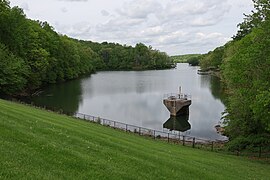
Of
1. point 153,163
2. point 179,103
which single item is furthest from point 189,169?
point 179,103

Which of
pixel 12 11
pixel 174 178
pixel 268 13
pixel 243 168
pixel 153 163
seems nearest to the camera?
pixel 174 178

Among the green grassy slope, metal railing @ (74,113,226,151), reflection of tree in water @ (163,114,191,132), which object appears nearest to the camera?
the green grassy slope

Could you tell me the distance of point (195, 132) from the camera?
154ft

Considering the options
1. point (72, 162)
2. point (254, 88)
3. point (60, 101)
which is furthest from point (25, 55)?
point (72, 162)

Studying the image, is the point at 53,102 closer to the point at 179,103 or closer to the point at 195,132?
the point at 179,103

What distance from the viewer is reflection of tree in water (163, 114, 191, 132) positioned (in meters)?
50.7

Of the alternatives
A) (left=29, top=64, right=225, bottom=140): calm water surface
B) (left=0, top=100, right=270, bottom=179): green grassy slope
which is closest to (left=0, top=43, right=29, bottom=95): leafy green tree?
(left=29, top=64, right=225, bottom=140): calm water surface

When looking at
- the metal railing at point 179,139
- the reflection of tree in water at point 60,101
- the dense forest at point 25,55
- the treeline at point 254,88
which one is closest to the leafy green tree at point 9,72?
the dense forest at point 25,55

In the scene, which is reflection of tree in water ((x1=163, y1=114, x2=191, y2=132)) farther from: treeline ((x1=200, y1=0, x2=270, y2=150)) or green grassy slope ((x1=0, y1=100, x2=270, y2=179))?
green grassy slope ((x1=0, y1=100, x2=270, y2=179))

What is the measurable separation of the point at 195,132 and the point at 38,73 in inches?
1890

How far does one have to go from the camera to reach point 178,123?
54.0 m

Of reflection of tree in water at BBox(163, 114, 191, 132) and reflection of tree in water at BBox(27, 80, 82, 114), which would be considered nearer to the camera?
reflection of tree in water at BBox(163, 114, 191, 132)

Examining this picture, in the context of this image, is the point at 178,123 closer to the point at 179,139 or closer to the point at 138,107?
the point at 138,107

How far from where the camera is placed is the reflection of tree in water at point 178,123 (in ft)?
166
